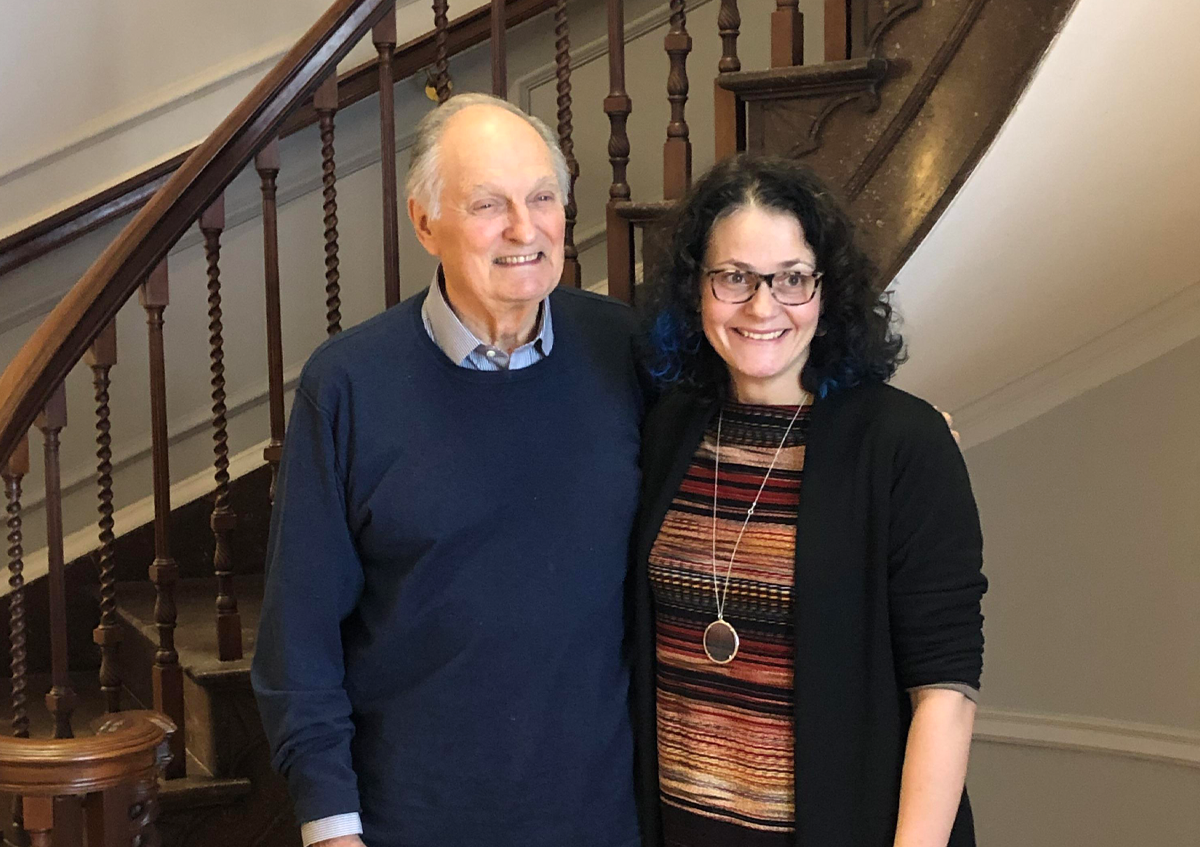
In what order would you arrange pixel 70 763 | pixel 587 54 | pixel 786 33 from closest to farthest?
pixel 70 763 < pixel 786 33 < pixel 587 54

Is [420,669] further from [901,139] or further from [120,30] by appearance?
[120,30]

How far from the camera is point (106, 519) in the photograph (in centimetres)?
Answer: 225

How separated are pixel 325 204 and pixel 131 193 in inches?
48.0

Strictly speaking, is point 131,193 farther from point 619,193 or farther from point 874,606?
point 874,606

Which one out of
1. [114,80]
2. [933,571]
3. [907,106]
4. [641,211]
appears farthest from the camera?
[114,80]

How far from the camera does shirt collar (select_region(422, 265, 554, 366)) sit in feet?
4.80

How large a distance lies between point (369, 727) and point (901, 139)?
1187 mm

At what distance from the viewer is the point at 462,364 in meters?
1.47

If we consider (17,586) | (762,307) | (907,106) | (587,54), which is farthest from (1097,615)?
(17,586)

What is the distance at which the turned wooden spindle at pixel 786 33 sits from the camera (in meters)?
1.93

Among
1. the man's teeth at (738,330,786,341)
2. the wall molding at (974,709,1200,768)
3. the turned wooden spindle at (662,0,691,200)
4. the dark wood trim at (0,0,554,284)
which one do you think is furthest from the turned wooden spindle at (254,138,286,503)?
the wall molding at (974,709,1200,768)

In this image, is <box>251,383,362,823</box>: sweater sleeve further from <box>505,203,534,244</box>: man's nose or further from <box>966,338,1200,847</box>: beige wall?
<box>966,338,1200,847</box>: beige wall

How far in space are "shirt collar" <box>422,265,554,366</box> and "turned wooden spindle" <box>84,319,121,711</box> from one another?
0.93m

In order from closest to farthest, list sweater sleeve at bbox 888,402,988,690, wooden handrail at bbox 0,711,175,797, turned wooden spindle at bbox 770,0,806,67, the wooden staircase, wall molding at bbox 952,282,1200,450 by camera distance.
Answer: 1. sweater sleeve at bbox 888,402,988,690
2. wooden handrail at bbox 0,711,175,797
3. the wooden staircase
4. turned wooden spindle at bbox 770,0,806,67
5. wall molding at bbox 952,282,1200,450
